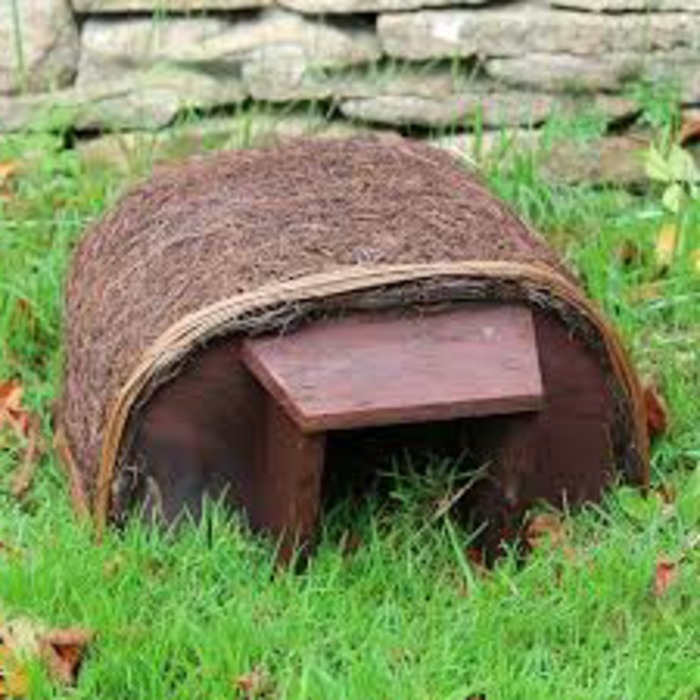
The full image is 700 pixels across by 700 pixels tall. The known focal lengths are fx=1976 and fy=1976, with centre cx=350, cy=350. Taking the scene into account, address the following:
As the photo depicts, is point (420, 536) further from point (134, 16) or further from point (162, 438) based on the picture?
point (134, 16)

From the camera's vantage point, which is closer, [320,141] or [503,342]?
[503,342]

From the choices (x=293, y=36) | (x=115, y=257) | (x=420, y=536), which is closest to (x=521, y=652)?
(x=420, y=536)

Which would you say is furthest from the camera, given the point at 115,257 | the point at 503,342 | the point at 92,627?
the point at 115,257

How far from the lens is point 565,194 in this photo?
194 inches

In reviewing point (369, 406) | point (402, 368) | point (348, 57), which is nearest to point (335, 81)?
point (348, 57)

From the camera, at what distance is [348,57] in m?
5.01

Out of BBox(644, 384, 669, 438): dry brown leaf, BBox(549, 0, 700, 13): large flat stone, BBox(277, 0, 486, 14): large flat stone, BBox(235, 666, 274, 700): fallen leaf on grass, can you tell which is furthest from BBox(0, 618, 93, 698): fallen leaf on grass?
BBox(549, 0, 700, 13): large flat stone

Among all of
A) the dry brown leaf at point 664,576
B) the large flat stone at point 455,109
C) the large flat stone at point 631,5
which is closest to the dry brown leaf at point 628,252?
the large flat stone at point 455,109

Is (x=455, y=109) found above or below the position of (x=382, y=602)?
A: above

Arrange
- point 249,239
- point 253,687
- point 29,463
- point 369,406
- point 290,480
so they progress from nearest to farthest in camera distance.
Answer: point 253,687, point 369,406, point 290,480, point 249,239, point 29,463

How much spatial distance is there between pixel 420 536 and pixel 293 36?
1747 mm

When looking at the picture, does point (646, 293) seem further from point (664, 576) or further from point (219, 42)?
point (219, 42)

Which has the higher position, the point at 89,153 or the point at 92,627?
the point at 89,153

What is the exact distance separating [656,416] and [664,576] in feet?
1.92
